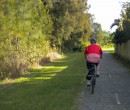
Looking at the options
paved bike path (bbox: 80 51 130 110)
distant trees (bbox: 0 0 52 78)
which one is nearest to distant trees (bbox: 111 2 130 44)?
distant trees (bbox: 0 0 52 78)

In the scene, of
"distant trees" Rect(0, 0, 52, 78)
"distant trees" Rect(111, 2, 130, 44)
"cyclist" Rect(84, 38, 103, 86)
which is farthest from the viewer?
"distant trees" Rect(111, 2, 130, 44)

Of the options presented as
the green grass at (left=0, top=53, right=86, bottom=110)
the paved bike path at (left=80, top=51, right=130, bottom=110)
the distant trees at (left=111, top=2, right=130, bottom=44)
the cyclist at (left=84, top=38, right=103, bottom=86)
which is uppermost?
the distant trees at (left=111, top=2, right=130, bottom=44)

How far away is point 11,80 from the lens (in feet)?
67.4

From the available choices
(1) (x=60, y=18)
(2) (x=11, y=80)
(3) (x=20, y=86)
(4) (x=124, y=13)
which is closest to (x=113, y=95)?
(3) (x=20, y=86)

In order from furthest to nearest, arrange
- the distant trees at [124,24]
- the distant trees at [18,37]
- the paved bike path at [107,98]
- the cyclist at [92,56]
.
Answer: the distant trees at [124,24], the distant trees at [18,37], the cyclist at [92,56], the paved bike path at [107,98]

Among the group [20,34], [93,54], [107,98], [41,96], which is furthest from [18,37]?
[107,98]

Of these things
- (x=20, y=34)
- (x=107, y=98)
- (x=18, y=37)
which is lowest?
(x=107, y=98)

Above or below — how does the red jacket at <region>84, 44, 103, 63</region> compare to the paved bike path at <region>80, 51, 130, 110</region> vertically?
above

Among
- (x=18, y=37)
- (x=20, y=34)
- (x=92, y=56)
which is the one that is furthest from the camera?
(x=18, y=37)

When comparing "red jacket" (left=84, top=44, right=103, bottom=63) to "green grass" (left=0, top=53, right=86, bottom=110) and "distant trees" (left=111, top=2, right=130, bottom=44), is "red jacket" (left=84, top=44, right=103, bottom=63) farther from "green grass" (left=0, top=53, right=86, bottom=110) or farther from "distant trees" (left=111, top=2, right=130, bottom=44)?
"distant trees" (left=111, top=2, right=130, bottom=44)

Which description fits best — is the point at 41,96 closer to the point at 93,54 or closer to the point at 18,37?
the point at 93,54

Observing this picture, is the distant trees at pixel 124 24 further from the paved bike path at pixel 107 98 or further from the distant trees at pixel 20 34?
the paved bike path at pixel 107 98

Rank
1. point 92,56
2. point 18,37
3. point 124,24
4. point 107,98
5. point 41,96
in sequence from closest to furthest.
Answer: point 107,98 < point 41,96 < point 92,56 < point 18,37 < point 124,24

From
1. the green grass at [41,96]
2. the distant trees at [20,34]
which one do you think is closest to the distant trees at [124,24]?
the distant trees at [20,34]
